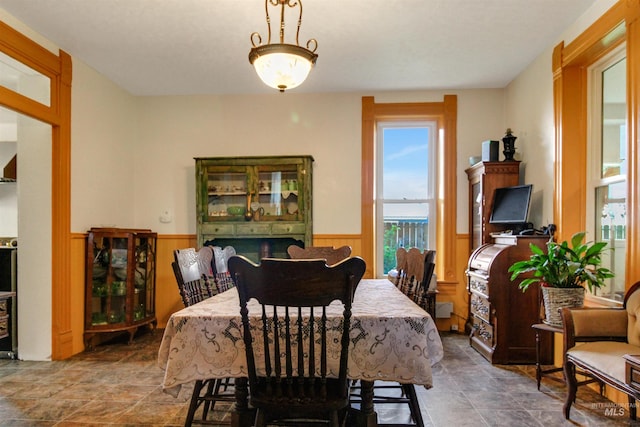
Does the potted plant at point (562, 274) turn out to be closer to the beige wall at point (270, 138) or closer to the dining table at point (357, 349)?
the dining table at point (357, 349)

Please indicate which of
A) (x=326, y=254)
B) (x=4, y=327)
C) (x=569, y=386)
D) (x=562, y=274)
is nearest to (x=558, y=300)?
(x=562, y=274)

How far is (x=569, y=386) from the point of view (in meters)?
2.53

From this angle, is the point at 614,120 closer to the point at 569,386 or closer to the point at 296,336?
the point at 569,386

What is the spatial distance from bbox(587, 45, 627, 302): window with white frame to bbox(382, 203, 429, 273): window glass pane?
76.8 inches

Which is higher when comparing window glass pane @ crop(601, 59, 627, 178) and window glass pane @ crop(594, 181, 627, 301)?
window glass pane @ crop(601, 59, 627, 178)

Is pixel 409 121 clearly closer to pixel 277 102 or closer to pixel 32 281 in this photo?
pixel 277 102

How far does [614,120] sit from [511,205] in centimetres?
104

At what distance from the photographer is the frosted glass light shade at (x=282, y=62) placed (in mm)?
2385

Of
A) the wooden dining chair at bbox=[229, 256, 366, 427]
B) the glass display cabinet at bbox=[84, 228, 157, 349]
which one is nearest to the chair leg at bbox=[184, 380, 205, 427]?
the wooden dining chair at bbox=[229, 256, 366, 427]

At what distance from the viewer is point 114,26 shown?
3322mm

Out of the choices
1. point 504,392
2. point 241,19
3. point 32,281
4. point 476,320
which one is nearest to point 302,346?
point 504,392

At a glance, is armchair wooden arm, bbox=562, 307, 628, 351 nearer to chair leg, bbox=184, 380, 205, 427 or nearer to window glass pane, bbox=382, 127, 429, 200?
chair leg, bbox=184, 380, 205, 427

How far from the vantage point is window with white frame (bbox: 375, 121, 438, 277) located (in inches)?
199

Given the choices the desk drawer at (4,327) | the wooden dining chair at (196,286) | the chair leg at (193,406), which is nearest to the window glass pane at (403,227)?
the wooden dining chair at (196,286)
